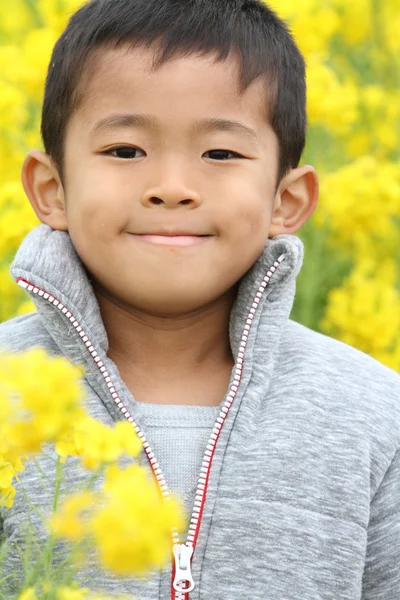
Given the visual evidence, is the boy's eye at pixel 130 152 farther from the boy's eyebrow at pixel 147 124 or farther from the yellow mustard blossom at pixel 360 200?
the yellow mustard blossom at pixel 360 200

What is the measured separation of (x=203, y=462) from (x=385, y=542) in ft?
0.87

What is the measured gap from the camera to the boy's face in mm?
1359

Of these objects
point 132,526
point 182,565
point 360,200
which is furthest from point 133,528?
point 360,200

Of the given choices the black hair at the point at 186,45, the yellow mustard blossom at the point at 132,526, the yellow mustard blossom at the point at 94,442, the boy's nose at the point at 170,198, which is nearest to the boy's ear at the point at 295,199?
the black hair at the point at 186,45

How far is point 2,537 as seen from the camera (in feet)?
4.59

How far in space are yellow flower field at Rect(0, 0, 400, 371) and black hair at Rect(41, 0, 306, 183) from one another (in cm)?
64

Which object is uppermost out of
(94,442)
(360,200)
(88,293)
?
(94,442)

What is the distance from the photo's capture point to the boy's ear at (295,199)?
157 cm

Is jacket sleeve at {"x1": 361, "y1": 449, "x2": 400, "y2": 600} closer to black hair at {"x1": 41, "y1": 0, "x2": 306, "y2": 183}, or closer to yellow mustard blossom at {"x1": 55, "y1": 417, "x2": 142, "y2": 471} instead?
black hair at {"x1": 41, "y1": 0, "x2": 306, "y2": 183}

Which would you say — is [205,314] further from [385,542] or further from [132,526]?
[132,526]

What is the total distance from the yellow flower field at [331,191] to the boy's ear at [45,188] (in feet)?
Result: 1.74

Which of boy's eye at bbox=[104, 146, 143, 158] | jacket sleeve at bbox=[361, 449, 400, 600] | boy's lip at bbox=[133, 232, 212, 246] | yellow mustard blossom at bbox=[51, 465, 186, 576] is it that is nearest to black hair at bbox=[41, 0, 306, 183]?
boy's eye at bbox=[104, 146, 143, 158]

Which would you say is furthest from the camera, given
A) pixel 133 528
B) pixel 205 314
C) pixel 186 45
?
pixel 205 314

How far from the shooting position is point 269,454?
1401 millimetres
